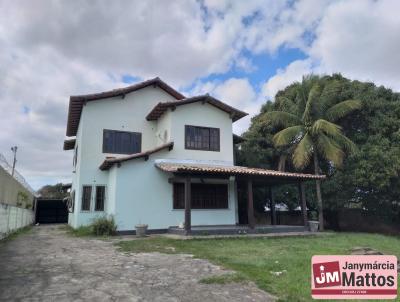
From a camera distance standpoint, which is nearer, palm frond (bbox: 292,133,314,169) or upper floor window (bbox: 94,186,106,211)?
upper floor window (bbox: 94,186,106,211)

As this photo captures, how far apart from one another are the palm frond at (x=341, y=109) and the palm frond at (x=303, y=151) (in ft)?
7.07

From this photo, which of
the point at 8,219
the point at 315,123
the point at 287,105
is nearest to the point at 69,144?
the point at 8,219

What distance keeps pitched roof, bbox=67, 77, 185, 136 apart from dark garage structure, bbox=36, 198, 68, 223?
12929 millimetres

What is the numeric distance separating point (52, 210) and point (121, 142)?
56.3ft

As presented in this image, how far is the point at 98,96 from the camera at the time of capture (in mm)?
18219

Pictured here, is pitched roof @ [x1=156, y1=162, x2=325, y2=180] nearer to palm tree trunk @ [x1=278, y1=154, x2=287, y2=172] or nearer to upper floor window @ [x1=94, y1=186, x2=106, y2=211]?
upper floor window @ [x1=94, y1=186, x2=106, y2=211]

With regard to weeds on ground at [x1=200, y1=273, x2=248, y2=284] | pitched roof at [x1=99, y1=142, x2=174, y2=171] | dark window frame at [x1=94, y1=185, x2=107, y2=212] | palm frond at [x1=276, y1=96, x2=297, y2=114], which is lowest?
weeds on ground at [x1=200, y1=273, x2=248, y2=284]

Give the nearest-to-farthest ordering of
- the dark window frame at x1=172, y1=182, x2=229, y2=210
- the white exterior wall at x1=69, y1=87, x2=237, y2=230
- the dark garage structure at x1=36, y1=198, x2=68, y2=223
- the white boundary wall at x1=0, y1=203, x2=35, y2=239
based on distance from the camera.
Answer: the white boundary wall at x1=0, y1=203, x2=35, y2=239
the white exterior wall at x1=69, y1=87, x2=237, y2=230
the dark window frame at x1=172, y1=182, x2=229, y2=210
the dark garage structure at x1=36, y1=198, x2=68, y2=223

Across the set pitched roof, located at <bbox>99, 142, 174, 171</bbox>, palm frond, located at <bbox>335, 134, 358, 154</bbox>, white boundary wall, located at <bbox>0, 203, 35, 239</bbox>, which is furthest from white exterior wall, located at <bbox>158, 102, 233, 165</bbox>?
white boundary wall, located at <bbox>0, 203, 35, 239</bbox>

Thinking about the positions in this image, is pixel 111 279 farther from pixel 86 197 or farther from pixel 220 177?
pixel 86 197

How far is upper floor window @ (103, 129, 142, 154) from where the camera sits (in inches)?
730

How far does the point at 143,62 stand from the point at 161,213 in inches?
288

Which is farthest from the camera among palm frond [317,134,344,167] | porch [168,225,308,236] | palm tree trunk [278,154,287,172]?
palm tree trunk [278,154,287,172]

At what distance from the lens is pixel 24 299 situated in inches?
203
